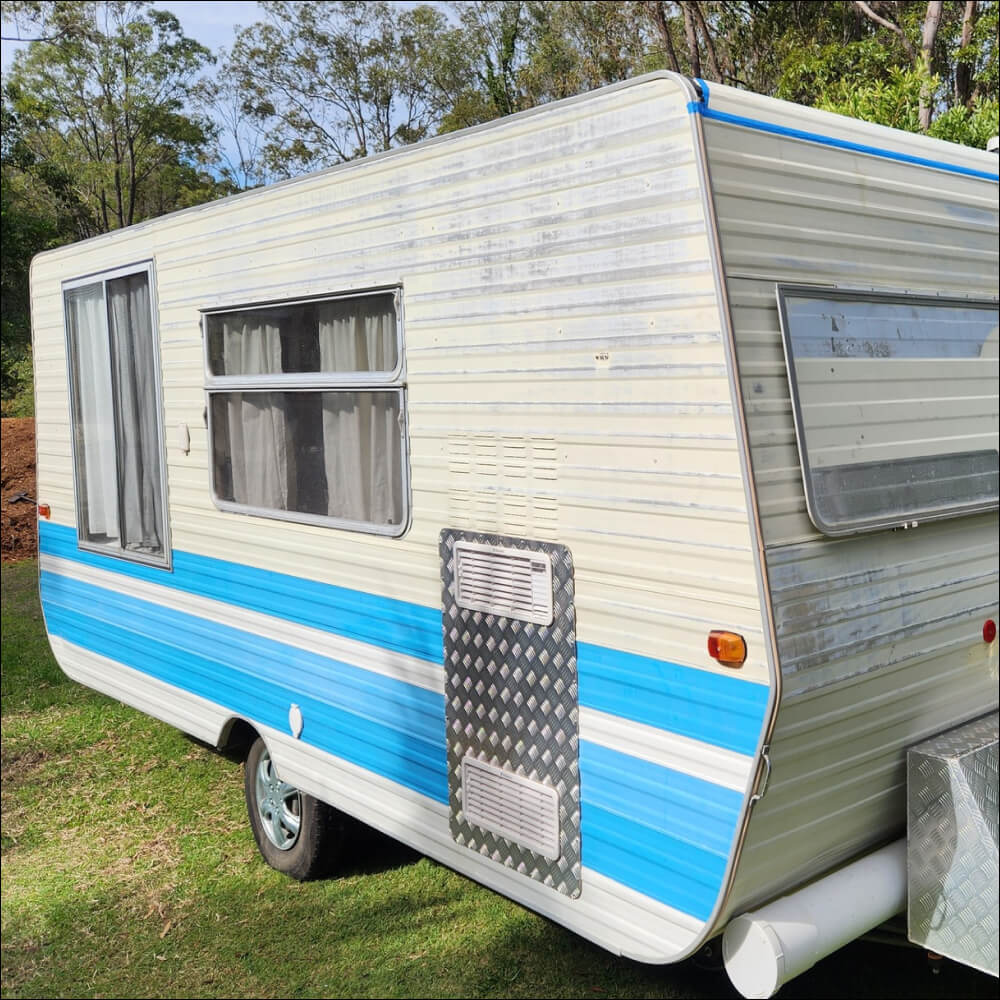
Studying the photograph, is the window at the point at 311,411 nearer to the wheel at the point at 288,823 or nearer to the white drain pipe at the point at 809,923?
the wheel at the point at 288,823

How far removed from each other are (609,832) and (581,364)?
1.22 m

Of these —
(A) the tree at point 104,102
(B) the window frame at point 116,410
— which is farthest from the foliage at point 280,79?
(B) the window frame at point 116,410

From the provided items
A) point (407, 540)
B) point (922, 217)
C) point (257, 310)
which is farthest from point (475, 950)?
point (922, 217)

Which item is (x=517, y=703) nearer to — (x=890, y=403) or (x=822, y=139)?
(x=890, y=403)

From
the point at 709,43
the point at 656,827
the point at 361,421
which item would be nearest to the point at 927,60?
the point at 709,43

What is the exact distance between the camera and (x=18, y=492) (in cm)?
1438

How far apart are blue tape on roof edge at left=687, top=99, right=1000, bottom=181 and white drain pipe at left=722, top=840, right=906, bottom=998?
6.08 ft

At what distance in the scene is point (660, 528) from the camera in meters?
2.68

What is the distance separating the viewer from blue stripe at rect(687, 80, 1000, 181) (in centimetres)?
252

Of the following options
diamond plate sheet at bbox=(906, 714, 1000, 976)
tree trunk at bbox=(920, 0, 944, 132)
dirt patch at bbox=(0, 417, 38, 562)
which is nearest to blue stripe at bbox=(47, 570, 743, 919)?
diamond plate sheet at bbox=(906, 714, 1000, 976)

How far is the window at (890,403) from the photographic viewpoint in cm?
267

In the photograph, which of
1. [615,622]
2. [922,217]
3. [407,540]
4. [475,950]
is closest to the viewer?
[615,622]

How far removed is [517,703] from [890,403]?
1.30 meters

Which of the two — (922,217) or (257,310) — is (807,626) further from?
(257,310)
